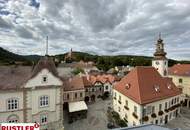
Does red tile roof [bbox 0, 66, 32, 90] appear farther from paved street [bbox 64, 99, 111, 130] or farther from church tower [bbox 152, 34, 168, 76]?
church tower [bbox 152, 34, 168, 76]

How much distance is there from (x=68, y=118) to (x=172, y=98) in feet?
67.4

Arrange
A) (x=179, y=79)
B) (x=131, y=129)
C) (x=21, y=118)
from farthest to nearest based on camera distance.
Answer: (x=179, y=79) < (x=21, y=118) < (x=131, y=129)

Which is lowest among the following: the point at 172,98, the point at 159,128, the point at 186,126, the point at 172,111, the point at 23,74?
the point at 186,126

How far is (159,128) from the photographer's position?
10.7 m

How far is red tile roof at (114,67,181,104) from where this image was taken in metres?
26.2

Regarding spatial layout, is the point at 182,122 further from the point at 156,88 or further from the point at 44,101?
the point at 44,101

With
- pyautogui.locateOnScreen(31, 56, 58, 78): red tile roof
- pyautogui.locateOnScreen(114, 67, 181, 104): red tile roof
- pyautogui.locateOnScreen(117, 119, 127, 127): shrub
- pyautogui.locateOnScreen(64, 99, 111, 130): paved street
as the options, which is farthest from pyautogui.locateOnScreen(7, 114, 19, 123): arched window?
pyautogui.locateOnScreen(114, 67, 181, 104): red tile roof

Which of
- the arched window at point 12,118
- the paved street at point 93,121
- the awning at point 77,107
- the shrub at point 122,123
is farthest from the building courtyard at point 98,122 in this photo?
the arched window at point 12,118

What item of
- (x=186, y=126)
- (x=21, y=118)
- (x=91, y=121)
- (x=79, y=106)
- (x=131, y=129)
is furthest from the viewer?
(x=79, y=106)

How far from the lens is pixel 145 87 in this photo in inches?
1083

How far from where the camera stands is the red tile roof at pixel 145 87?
26177mm

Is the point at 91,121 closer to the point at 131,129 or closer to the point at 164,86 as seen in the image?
the point at 164,86

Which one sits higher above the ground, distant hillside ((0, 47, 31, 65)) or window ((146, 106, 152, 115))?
distant hillside ((0, 47, 31, 65))

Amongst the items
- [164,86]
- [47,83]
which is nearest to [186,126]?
[164,86]
